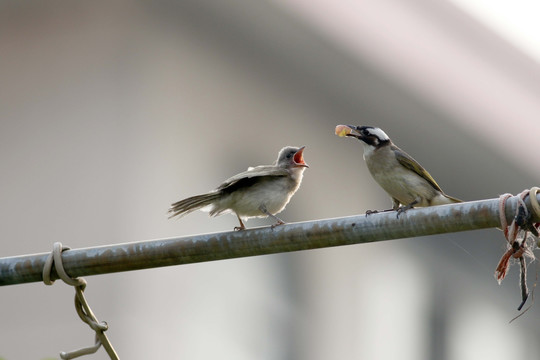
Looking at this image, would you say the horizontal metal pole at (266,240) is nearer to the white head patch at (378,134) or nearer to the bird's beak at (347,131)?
the bird's beak at (347,131)

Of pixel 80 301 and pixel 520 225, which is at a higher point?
pixel 520 225

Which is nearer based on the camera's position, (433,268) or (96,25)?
(96,25)

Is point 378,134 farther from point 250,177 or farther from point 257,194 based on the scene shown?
point 250,177

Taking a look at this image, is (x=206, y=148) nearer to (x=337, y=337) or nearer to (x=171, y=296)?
(x=171, y=296)

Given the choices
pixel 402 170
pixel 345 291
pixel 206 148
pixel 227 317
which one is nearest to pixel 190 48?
pixel 206 148

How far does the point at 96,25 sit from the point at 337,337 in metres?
6.18

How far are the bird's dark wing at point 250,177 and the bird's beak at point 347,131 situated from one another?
19.4 inches

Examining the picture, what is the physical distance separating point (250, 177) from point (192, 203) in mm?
549

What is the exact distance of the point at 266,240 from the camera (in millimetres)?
4570

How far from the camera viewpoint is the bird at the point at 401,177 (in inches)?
285

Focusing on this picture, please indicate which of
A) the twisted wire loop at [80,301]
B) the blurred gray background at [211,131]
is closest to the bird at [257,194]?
the twisted wire loop at [80,301]

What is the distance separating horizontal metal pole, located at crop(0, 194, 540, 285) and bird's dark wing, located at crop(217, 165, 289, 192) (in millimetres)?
2043

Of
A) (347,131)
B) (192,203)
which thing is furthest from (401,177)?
(192,203)

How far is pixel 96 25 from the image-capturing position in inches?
495
